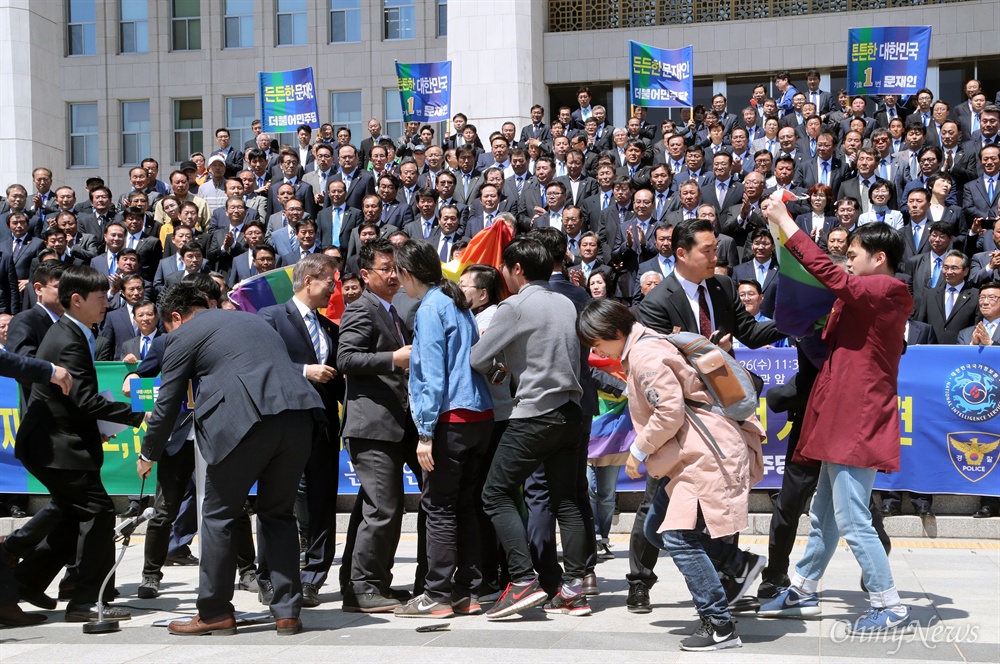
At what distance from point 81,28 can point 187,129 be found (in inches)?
181

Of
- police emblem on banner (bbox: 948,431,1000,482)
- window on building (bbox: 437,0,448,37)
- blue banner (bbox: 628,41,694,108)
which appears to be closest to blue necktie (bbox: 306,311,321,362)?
police emblem on banner (bbox: 948,431,1000,482)

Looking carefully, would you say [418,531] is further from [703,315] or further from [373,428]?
[703,315]

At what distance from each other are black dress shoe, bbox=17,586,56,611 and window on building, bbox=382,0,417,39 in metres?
27.4

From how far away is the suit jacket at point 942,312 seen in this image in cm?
1125

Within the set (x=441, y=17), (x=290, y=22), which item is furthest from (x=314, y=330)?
(x=290, y=22)

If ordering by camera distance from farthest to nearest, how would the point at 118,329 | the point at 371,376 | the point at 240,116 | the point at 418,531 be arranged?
the point at 240,116, the point at 118,329, the point at 418,531, the point at 371,376

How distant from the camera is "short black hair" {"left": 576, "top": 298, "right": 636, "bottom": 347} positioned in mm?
6090

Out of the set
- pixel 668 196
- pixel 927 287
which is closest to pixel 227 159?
pixel 668 196

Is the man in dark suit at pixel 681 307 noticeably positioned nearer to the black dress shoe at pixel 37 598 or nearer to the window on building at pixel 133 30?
the black dress shoe at pixel 37 598

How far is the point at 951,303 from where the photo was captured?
37.6ft

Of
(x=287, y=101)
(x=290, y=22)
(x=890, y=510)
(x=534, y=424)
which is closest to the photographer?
(x=534, y=424)

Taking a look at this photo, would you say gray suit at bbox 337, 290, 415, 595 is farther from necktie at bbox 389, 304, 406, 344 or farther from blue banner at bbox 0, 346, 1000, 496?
blue banner at bbox 0, 346, 1000, 496

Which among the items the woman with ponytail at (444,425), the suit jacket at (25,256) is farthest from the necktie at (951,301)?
the suit jacket at (25,256)

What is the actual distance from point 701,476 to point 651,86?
14.6 meters
